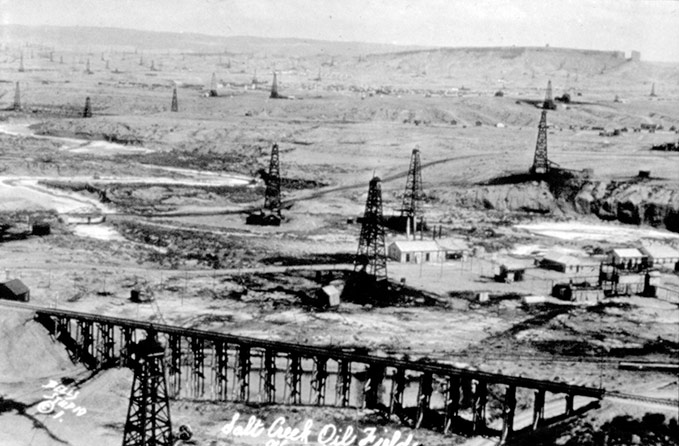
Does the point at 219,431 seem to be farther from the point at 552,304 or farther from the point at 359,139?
the point at 359,139

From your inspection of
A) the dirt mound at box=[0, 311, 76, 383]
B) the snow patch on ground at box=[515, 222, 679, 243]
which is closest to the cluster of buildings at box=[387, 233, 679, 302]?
the snow patch on ground at box=[515, 222, 679, 243]

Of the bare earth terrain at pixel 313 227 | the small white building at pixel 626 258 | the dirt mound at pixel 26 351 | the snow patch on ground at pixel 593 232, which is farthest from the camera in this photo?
the snow patch on ground at pixel 593 232

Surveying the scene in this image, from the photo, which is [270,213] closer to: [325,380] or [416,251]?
[416,251]

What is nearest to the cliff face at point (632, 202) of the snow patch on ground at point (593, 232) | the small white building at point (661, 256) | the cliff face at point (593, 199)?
the cliff face at point (593, 199)

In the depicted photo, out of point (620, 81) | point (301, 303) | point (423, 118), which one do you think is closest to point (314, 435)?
point (301, 303)

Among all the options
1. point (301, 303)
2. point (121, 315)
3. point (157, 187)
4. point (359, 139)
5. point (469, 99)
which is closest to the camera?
point (121, 315)

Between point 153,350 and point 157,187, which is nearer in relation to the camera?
point 153,350

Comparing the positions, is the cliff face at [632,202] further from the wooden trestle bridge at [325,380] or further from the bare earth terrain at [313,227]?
the wooden trestle bridge at [325,380]
